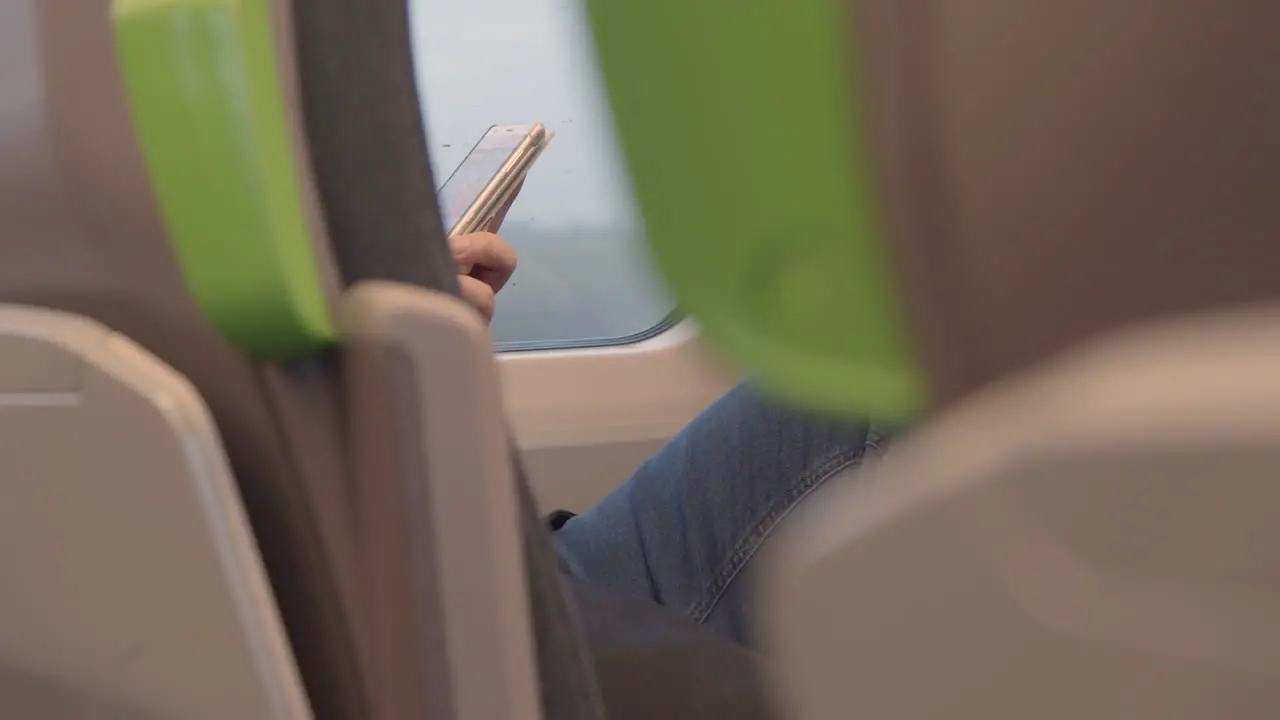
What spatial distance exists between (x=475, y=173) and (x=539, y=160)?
3.14 ft

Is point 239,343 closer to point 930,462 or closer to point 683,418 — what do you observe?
point 930,462

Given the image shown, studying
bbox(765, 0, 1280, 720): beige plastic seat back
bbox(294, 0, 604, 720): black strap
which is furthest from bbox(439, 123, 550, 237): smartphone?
bbox(765, 0, 1280, 720): beige plastic seat back

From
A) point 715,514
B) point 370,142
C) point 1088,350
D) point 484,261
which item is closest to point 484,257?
point 484,261

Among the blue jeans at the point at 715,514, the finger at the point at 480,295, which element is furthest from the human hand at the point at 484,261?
the blue jeans at the point at 715,514

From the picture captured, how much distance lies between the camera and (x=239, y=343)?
0.31m

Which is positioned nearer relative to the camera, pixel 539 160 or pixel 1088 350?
pixel 1088 350

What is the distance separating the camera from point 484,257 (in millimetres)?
1033

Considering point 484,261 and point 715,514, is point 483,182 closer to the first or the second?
point 484,261

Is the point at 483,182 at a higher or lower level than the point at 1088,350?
lower

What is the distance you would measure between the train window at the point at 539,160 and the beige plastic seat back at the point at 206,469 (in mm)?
1357

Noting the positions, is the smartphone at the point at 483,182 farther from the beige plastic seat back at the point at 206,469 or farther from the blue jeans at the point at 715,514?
the beige plastic seat back at the point at 206,469

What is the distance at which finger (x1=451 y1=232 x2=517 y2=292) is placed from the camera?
3.27 feet

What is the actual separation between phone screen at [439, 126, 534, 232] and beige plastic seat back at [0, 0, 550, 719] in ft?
2.00

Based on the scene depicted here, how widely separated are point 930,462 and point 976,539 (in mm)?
13
